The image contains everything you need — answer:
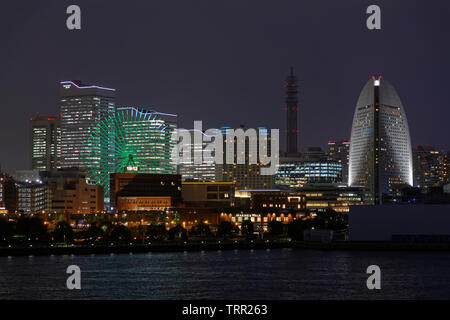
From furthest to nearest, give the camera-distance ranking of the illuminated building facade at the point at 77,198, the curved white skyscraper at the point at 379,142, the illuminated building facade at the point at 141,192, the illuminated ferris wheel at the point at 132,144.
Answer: the curved white skyscraper at the point at 379,142, the illuminated building facade at the point at 77,198, the illuminated building facade at the point at 141,192, the illuminated ferris wheel at the point at 132,144

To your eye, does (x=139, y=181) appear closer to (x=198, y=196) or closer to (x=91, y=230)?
(x=198, y=196)

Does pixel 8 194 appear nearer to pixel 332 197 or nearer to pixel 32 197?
pixel 32 197

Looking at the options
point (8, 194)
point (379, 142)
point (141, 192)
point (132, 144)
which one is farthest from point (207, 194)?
point (379, 142)

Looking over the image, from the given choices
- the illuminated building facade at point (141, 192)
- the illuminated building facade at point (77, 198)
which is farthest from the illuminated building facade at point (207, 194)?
the illuminated building facade at point (77, 198)

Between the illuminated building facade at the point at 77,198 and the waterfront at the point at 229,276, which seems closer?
the waterfront at the point at 229,276

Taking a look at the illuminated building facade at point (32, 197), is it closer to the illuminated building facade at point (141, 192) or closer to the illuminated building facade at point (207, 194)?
the illuminated building facade at point (141, 192)

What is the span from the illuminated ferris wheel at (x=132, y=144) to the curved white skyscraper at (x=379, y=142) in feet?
140

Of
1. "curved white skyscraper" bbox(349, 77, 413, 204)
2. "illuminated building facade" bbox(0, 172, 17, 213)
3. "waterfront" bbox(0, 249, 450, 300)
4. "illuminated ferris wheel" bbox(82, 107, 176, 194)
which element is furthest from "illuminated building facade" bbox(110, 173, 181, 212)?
"waterfront" bbox(0, 249, 450, 300)

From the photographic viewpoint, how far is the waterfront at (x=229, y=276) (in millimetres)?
51438

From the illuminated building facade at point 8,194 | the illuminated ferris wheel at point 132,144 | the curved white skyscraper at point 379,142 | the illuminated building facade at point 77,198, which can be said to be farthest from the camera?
the curved white skyscraper at point 379,142

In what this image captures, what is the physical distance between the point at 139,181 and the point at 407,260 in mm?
85700

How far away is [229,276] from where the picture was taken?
61.8m

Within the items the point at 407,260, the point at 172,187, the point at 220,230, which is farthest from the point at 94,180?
the point at 407,260

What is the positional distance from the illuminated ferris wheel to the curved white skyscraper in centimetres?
4265
